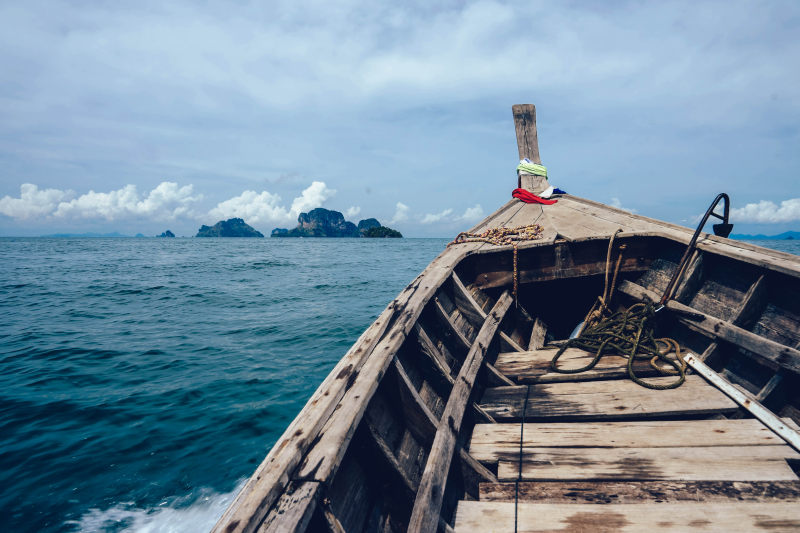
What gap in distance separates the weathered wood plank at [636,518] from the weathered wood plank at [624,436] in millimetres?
485

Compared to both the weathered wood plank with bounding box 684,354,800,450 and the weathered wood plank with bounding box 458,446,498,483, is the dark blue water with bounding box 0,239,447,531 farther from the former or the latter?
the weathered wood plank with bounding box 684,354,800,450

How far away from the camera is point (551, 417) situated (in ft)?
8.77

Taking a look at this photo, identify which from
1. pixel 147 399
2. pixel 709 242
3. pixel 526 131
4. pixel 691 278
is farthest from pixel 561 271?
pixel 147 399

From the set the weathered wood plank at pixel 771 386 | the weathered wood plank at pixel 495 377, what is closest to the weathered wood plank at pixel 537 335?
the weathered wood plank at pixel 495 377

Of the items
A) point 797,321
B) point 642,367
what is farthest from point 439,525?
point 797,321

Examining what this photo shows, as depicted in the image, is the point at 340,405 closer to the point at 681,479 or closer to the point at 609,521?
the point at 609,521

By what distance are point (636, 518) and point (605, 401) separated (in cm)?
109

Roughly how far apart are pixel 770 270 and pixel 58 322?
16581mm

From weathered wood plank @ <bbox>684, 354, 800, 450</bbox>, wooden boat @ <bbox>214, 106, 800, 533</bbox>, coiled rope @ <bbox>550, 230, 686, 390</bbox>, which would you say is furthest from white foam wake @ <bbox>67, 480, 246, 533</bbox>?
weathered wood plank @ <bbox>684, 354, 800, 450</bbox>

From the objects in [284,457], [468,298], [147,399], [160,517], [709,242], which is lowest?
[160,517]

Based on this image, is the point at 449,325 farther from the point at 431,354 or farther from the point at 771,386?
the point at 771,386

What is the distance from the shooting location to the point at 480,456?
2.41m

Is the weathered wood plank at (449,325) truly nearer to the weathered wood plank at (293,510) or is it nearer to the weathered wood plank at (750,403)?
the weathered wood plank at (750,403)

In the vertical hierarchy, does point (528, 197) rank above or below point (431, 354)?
above
